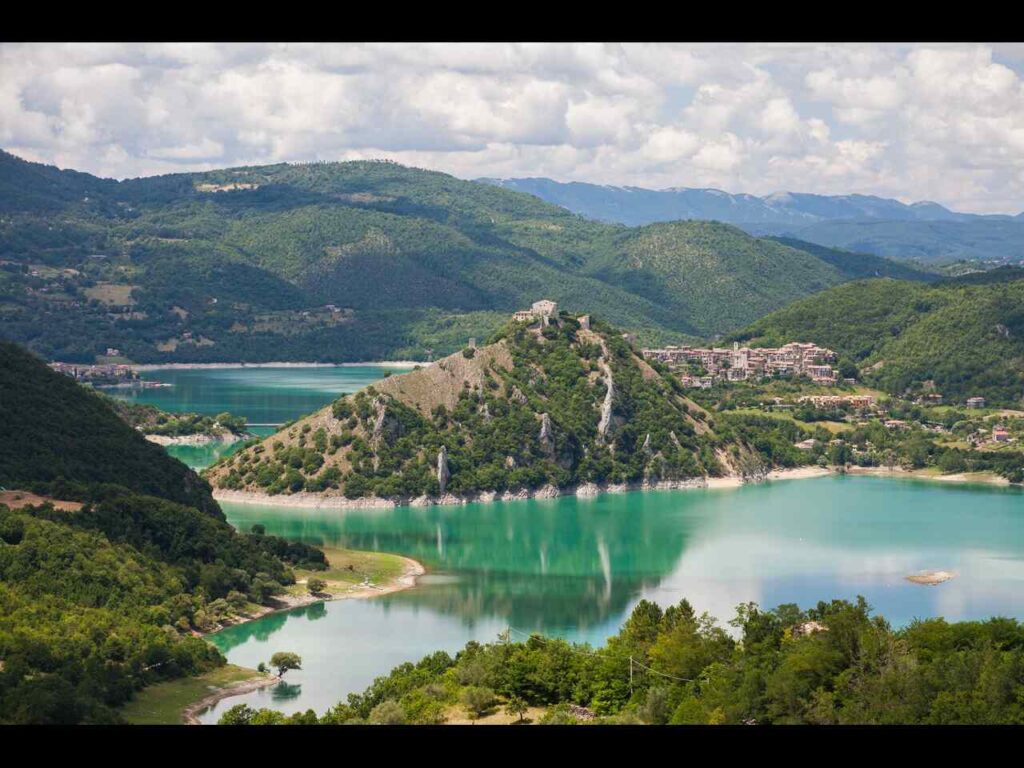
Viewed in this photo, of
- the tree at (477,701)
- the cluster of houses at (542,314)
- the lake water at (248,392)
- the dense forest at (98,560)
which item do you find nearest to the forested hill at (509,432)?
the cluster of houses at (542,314)

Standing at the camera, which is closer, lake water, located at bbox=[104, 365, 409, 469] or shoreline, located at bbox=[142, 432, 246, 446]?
shoreline, located at bbox=[142, 432, 246, 446]

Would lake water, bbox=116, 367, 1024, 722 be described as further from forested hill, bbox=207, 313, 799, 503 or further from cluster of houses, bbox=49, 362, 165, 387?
cluster of houses, bbox=49, 362, 165, 387

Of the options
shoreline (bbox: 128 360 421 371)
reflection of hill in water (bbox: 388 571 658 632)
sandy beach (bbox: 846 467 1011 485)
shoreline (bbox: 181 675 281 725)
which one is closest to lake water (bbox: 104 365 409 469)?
shoreline (bbox: 128 360 421 371)

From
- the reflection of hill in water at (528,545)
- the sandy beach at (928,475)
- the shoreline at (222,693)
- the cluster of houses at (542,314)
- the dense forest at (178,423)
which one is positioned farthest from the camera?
the dense forest at (178,423)

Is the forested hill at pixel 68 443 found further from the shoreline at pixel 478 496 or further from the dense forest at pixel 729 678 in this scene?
the dense forest at pixel 729 678
